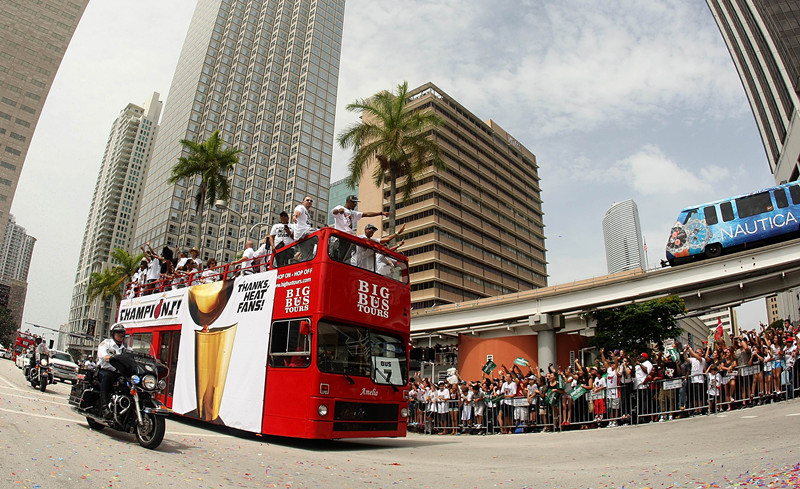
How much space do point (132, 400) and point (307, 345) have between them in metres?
2.82

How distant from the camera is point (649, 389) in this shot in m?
12.6

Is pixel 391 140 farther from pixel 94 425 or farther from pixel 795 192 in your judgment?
pixel 94 425

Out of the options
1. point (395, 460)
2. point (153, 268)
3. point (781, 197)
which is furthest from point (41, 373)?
point (781, 197)

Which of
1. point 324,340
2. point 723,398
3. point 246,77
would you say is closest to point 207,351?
point 324,340

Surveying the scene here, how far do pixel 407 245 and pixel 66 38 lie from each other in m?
91.9

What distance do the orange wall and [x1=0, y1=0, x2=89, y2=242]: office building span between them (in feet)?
335

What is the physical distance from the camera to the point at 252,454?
7469 mm

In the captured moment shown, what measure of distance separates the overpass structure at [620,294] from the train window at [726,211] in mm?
1582

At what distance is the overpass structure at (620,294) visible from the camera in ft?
70.3

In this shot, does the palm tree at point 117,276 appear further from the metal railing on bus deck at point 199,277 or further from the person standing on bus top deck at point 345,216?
the person standing on bus top deck at point 345,216

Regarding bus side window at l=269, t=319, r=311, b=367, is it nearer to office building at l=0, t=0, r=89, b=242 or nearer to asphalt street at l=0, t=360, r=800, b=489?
asphalt street at l=0, t=360, r=800, b=489

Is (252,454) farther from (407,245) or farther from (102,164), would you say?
(102,164)

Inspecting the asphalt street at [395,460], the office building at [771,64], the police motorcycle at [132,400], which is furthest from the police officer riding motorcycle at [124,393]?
the office building at [771,64]

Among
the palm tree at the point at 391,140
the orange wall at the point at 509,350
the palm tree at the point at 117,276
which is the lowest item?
the orange wall at the point at 509,350
